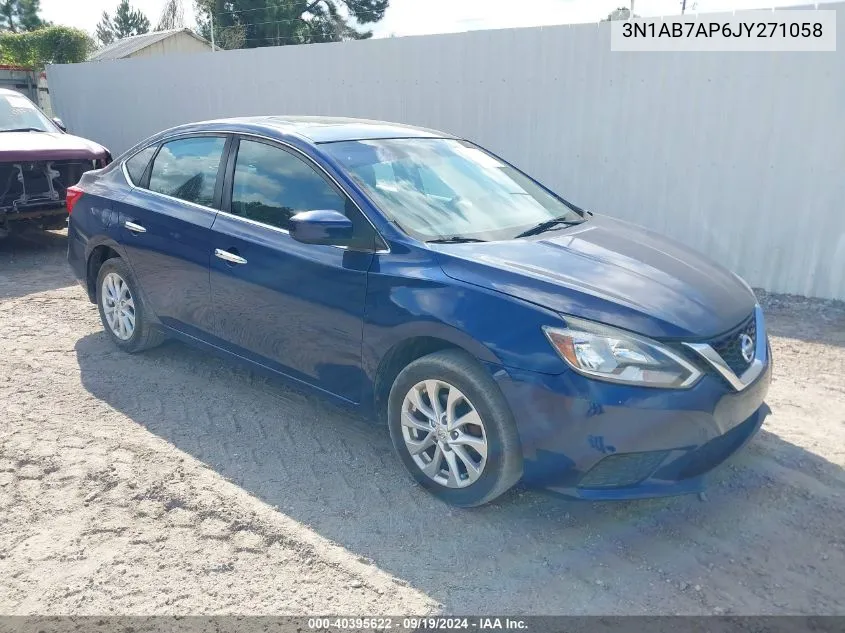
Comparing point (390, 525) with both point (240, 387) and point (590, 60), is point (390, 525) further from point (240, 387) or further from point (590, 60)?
point (590, 60)

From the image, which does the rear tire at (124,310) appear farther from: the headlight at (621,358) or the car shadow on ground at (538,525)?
the headlight at (621,358)

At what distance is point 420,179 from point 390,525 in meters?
1.88

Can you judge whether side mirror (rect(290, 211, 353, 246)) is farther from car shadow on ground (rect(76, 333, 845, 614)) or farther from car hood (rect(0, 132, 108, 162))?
car hood (rect(0, 132, 108, 162))

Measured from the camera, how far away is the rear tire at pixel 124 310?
5.08 m

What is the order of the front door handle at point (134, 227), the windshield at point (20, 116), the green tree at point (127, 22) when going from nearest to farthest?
1. the front door handle at point (134, 227)
2. the windshield at point (20, 116)
3. the green tree at point (127, 22)

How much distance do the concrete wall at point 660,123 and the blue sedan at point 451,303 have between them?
301 centimetres

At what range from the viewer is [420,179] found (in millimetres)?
4082

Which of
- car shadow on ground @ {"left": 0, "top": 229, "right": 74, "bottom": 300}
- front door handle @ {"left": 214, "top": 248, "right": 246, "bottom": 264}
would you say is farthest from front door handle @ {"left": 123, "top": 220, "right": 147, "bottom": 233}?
car shadow on ground @ {"left": 0, "top": 229, "right": 74, "bottom": 300}

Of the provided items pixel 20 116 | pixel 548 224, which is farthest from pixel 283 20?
pixel 548 224

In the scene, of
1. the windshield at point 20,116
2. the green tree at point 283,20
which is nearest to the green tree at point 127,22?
the green tree at point 283,20

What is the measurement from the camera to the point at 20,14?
56.6m

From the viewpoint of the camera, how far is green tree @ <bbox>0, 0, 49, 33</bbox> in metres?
56.1

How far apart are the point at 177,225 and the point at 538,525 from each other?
284cm

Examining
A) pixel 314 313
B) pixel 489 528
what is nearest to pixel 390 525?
pixel 489 528
